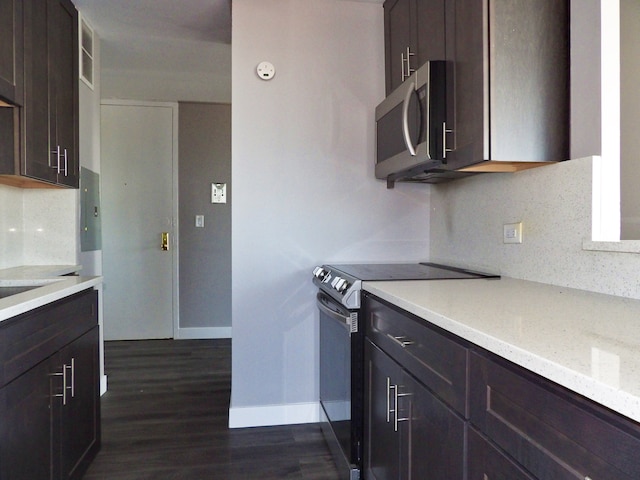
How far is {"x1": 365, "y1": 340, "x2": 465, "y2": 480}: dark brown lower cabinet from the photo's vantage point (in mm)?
1050

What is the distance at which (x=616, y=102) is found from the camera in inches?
56.0

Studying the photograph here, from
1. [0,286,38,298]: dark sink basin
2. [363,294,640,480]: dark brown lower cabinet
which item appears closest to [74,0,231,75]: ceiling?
[0,286,38,298]: dark sink basin

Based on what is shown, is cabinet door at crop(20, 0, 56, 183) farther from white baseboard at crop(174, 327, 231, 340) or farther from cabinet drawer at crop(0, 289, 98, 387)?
white baseboard at crop(174, 327, 231, 340)

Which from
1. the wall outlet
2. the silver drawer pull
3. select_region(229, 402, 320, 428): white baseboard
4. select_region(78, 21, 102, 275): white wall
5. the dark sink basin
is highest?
select_region(78, 21, 102, 275): white wall

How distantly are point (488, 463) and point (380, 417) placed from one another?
735mm

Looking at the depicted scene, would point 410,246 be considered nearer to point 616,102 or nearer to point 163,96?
point 616,102

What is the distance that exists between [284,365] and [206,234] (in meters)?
2.25

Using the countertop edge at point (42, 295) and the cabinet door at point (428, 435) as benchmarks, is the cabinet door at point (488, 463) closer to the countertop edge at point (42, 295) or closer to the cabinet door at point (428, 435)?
the cabinet door at point (428, 435)

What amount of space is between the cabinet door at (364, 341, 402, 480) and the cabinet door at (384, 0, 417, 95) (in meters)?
1.35

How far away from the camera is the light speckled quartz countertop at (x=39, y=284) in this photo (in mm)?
1319

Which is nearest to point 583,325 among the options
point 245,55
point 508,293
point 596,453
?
point 596,453

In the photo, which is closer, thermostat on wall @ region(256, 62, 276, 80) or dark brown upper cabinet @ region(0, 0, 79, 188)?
dark brown upper cabinet @ region(0, 0, 79, 188)

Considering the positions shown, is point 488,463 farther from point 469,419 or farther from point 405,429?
point 405,429

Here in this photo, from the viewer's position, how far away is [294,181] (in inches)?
96.7
